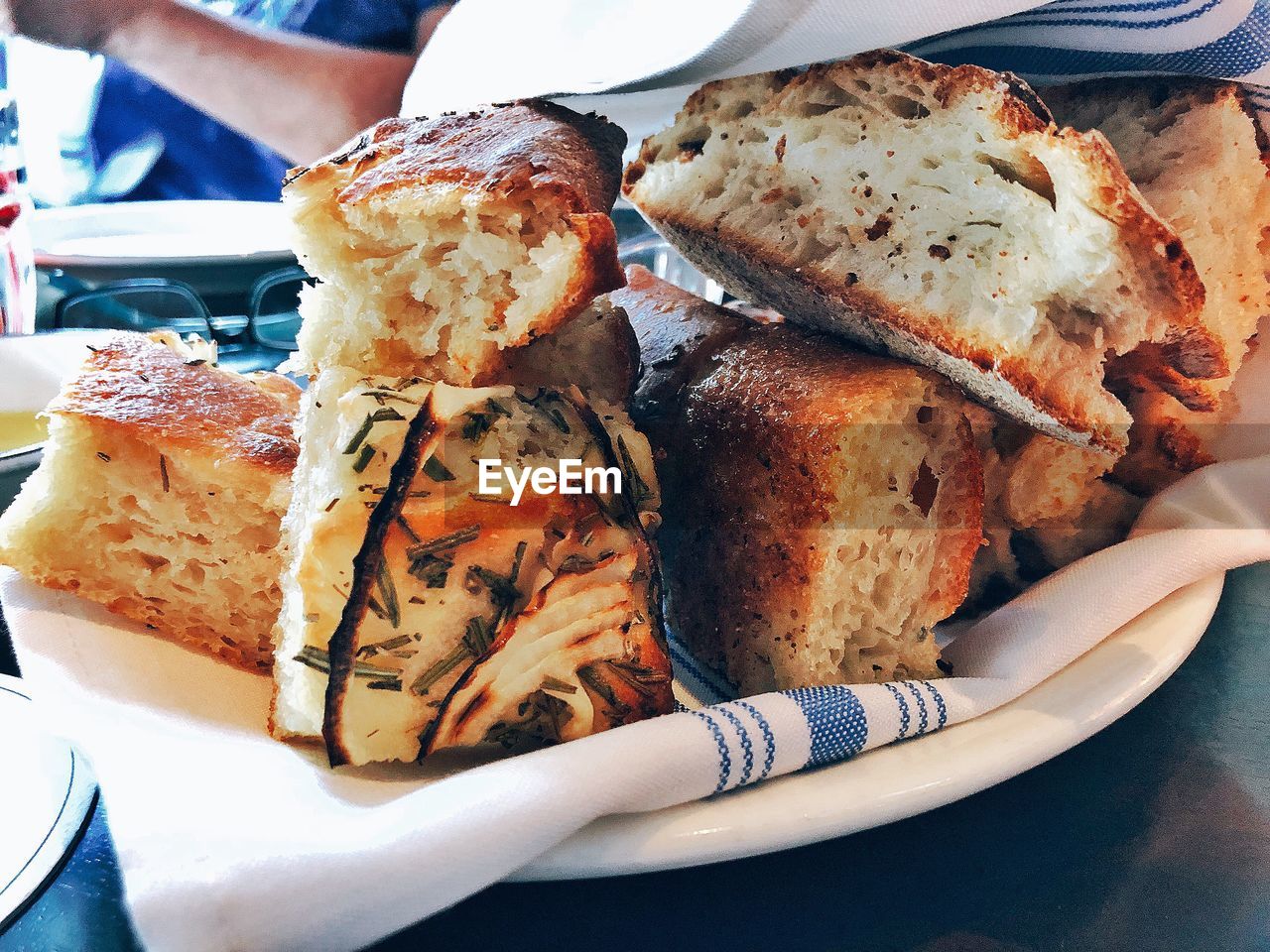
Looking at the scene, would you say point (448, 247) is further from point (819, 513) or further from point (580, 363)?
point (819, 513)

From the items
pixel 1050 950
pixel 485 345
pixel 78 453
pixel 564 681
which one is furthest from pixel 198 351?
pixel 1050 950

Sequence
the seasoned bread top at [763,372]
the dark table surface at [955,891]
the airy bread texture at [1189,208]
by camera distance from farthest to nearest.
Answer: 1. the airy bread texture at [1189,208]
2. the seasoned bread top at [763,372]
3. the dark table surface at [955,891]

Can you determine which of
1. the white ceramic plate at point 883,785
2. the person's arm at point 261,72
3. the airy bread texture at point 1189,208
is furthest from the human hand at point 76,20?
the white ceramic plate at point 883,785

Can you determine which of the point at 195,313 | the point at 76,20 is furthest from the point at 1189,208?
the point at 76,20

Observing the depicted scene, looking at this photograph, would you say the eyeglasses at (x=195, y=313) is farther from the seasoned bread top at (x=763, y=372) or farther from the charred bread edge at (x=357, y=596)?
the charred bread edge at (x=357, y=596)

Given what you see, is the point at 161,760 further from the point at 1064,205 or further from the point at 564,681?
the point at 1064,205

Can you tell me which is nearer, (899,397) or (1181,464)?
(899,397)

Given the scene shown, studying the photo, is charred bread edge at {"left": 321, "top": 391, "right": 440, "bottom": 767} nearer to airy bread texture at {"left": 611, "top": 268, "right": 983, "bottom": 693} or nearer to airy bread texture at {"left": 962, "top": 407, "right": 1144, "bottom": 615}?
airy bread texture at {"left": 611, "top": 268, "right": 983, "bottom": 693}
